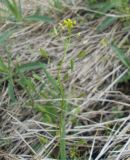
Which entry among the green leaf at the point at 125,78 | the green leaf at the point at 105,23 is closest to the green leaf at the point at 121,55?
the green leaf at the point at 125,78

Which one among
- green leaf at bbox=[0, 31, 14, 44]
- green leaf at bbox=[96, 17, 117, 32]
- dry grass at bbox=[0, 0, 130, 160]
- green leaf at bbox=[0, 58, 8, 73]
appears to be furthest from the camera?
green leaf at bbox=[96, 17, 117, 32]

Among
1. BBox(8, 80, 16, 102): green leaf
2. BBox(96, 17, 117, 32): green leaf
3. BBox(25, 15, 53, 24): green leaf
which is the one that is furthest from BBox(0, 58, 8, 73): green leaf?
BBox(96, 17, 117, 32): green leaf

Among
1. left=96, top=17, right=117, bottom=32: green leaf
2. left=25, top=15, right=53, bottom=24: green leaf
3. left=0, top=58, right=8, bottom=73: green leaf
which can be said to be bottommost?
left=0, top=58, right=8, bottom=73: green leaf

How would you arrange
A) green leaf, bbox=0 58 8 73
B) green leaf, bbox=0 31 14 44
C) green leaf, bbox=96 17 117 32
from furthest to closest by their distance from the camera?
1. green leaf, bbox=96 17 117 32
2. green leaf, bbox=0 31 14 44
3. green leaf, bbox=0 58 8 73

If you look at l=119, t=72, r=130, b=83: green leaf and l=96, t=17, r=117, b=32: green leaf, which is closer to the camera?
l=119, t=72, r=130, b=83: green leaf

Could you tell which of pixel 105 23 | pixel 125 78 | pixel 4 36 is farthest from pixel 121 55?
pixel 4 36

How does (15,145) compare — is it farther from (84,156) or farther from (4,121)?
(84,156)

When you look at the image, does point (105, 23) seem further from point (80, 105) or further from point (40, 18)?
point (80, 105)

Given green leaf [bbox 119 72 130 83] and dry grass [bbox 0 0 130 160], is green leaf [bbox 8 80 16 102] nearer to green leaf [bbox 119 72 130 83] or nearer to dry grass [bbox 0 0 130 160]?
dry grass [bbox 0 0 130 160]
